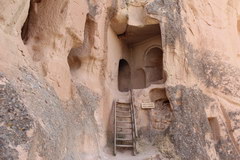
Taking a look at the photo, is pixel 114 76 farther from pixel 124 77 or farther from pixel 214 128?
pixel 214 128

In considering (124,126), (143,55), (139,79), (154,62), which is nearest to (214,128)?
(124,126)

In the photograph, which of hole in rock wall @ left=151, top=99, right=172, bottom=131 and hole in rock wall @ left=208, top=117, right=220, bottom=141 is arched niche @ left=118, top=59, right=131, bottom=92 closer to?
hole in rock wall @ left=151, top=99, right=172, bottom=131

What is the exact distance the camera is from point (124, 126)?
20.4ft

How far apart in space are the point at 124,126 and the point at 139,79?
8.58 ft

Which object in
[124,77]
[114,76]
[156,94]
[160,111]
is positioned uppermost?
[124,77]

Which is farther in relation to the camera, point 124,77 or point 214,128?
point 124,77

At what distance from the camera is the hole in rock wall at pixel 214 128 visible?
5978 mm

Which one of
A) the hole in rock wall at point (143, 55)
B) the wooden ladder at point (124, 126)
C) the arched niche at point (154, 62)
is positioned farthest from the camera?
the arched niche at point (154, 62)

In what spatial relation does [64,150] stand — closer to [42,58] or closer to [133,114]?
[42,58]

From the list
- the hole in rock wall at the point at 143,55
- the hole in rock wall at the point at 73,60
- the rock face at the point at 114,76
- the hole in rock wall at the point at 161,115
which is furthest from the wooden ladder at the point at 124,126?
the hole in rock wall at the point at 143,55

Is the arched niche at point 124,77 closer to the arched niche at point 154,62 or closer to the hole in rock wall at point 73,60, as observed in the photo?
the arched niche at point 154,62

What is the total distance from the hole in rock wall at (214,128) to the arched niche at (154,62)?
2588mm

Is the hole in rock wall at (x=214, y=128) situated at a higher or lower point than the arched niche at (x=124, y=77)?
lower

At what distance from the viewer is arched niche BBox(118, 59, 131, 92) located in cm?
872
